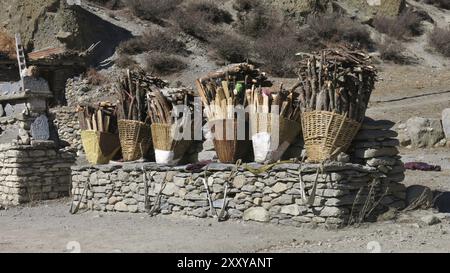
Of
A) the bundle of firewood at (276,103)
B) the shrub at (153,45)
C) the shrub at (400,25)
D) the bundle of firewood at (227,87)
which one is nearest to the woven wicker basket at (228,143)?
the bundle of firewood at (227,87)

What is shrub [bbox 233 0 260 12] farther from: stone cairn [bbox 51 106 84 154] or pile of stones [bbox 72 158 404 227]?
pile of stones [bbox 72 158 404 227]

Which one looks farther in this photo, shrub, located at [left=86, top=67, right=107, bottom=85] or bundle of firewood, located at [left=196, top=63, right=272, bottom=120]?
shrub, located at [left=86, top=67, right=107, bottom=85]

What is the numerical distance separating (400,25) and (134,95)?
26649 millimetres

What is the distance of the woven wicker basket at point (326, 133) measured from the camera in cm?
743

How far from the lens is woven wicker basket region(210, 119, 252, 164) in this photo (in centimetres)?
832

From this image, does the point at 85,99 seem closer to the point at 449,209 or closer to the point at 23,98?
the point at 23,98

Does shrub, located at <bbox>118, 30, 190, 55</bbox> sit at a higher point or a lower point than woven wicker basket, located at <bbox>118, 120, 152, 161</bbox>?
higher

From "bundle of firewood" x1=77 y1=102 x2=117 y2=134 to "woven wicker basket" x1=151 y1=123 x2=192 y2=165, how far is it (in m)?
1.38

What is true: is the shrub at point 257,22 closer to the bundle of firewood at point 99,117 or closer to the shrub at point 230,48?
the shrub at point 230,48

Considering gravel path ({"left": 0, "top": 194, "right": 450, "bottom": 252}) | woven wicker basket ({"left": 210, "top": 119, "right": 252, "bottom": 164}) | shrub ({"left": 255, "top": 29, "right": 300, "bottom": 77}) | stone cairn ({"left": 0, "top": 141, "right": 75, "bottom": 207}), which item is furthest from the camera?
shrub ({"left": 255, "top": 29, "right": 300, "bottom": 77})

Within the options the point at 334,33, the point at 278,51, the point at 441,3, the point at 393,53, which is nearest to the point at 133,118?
the point at 278,51

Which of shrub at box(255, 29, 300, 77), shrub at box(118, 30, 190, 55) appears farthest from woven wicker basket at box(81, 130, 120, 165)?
shrub at box(118, 30, 190, 55)

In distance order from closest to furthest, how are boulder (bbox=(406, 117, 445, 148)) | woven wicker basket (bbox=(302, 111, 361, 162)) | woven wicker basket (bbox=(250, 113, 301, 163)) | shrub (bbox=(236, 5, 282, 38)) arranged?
woven wicker basket (bbox=(302, 111, 361, 162)), woven wicker basket (bbox=(250, 113, 301, 163)), boulder (bbox=(406, 117, 445, 148)), shrub (bbox=(236, 5, 282, 38))

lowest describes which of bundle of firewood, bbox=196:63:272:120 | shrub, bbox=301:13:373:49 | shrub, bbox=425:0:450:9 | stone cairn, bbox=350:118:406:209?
stone cairn, bbox=350:118:406:209
